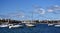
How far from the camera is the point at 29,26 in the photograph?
259ft

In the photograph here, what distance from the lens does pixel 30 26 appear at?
7838cm

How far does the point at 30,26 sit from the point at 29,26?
0.67 m
